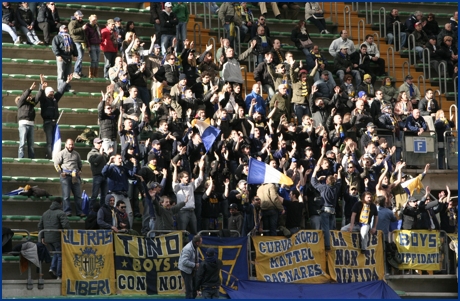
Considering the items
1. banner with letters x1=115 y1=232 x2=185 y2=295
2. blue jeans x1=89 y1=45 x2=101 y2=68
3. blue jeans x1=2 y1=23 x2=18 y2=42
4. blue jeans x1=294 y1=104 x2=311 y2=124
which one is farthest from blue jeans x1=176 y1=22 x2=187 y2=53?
banner with letters x1=115 y1=232 x2=185 y2=295

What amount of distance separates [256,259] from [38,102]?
22.7ft

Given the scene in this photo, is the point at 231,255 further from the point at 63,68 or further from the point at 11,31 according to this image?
the point at 11,31

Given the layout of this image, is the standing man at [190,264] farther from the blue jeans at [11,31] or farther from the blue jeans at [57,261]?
the blue jeans at [11,31]

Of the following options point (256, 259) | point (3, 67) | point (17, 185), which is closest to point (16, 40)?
point (3, 67)

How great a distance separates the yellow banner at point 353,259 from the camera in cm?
2795

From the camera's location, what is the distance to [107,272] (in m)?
25.4

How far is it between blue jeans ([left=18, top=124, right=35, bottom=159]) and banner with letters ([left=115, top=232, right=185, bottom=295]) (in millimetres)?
4630

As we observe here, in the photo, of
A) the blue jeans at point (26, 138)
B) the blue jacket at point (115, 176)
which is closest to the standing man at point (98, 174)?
the blue jacket at point (115, 176)

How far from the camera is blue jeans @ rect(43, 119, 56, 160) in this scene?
29.4 metres

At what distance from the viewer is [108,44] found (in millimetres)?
32562

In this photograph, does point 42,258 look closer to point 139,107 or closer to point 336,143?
point 139,107

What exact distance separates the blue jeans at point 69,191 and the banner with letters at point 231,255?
3084mm

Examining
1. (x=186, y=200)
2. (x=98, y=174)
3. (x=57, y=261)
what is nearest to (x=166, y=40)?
(x=98, y=174)

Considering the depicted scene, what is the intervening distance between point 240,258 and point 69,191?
3975mm
